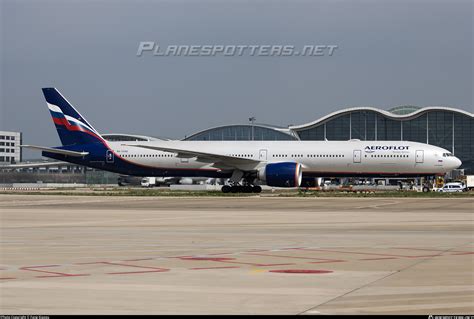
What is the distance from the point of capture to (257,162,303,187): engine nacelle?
5662 centimetres

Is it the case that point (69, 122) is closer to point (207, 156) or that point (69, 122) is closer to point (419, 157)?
point (207, 156)

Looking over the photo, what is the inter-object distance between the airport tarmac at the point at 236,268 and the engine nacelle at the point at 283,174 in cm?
3021

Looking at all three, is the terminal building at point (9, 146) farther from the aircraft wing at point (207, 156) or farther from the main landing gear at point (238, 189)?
the main landing gear at point (238, 189)

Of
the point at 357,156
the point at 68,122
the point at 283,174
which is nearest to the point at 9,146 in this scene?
the point at 68,122

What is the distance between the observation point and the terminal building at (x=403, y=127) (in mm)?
106000

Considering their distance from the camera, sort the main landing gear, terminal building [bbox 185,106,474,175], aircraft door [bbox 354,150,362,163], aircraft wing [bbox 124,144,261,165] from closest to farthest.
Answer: aircraft door [bbox 354,150,362,163]
aircraft wing [bbox 124,144,261,165]
the main landing gear
terminal building [bbox 185,106,474,175]

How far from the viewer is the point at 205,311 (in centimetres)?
985

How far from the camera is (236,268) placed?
14141 millimetres

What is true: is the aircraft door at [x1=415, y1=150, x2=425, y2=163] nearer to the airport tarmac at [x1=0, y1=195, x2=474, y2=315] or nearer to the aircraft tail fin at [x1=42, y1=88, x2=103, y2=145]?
the aircraft tail fin at [x1=42, y1=88, x2=103, y2=145]

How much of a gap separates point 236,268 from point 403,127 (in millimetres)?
95695

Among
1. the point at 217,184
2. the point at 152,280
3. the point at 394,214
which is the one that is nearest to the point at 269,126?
the point at 217,184

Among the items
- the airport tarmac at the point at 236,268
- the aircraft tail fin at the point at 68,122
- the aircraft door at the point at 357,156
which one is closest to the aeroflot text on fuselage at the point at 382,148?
the aircraft door at the point at 357,156

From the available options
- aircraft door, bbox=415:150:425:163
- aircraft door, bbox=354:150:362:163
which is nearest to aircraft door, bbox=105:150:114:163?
aircraft door, bbox=354:150:362:163

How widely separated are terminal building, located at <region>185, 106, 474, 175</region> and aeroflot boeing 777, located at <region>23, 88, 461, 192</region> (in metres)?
46.1
